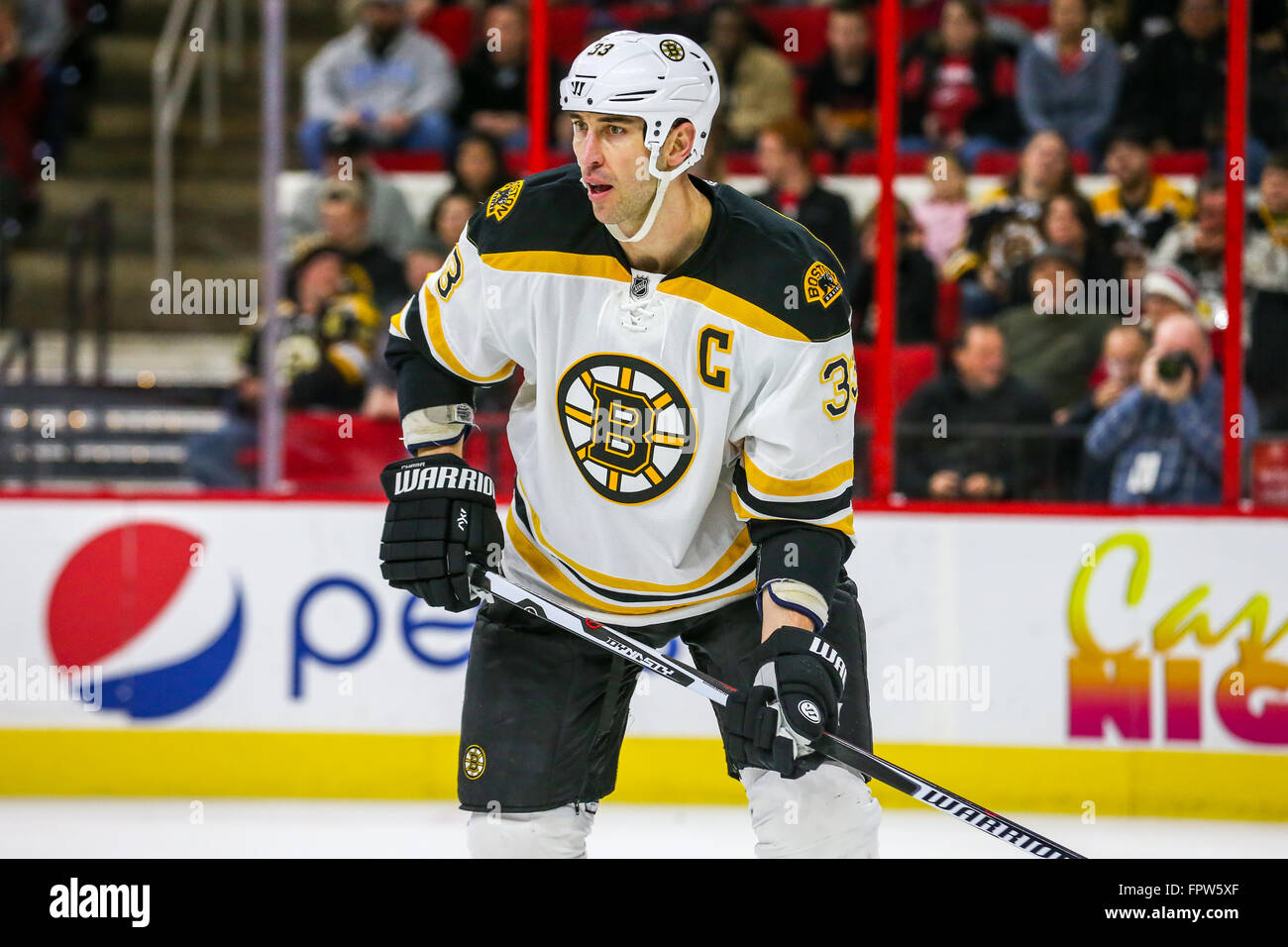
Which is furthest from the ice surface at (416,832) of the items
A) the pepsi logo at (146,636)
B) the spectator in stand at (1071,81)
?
the spectator in stand at (1071,81)

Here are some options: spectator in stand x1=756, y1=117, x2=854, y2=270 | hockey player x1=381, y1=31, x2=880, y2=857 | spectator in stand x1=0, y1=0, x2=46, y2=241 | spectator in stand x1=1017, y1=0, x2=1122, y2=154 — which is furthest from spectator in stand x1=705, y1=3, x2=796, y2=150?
hockey player x1=381, y1=31, x2=880, y2=857

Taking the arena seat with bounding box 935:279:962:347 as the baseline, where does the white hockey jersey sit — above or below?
below

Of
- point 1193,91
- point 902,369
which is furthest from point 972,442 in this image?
point 1193,91

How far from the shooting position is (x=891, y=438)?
196 inches

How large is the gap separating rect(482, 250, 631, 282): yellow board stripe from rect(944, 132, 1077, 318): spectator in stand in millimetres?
2698

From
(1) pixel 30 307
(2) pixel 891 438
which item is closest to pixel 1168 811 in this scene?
(2) pixel 891 438

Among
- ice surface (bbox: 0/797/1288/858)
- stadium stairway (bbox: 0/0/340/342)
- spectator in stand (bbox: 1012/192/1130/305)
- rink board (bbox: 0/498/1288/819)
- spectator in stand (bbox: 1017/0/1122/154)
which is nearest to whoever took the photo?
ice surface (bbox: 0/797/1288/858)

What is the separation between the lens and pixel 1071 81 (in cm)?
612

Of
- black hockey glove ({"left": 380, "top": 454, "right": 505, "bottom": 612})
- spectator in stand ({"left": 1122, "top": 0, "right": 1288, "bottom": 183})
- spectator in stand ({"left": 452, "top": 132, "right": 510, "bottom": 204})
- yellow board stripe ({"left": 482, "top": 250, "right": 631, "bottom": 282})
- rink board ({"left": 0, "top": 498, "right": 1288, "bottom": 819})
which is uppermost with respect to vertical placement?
spectator in stand ({"left": 1122, "top": 0, "right": 1288, "bottom": 183})

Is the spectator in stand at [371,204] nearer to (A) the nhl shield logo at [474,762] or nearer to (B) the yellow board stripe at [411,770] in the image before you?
(B) the yellow board stripe at [411,770]

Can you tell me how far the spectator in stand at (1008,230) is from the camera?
212 inches

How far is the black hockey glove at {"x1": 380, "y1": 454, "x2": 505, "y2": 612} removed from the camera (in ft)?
9.35

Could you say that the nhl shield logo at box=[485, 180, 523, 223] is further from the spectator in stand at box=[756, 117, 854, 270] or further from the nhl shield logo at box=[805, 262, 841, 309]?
the spectator in stand at box=[756, 117, 854, 270]

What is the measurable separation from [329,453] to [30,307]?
1481 mm
